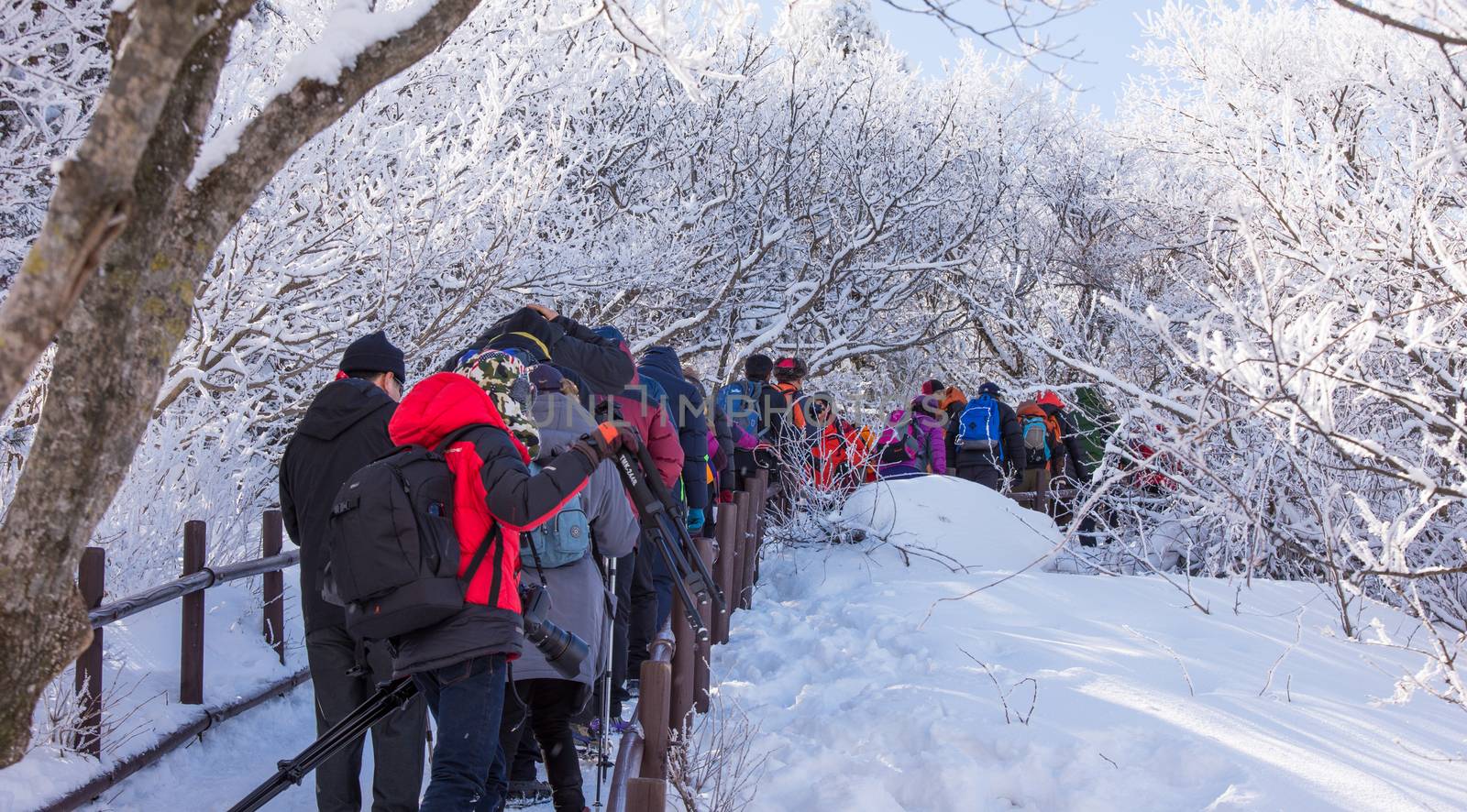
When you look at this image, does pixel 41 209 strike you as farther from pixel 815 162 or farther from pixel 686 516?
pixel 815 162

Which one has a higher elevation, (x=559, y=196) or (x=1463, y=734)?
(x=559, y=196)

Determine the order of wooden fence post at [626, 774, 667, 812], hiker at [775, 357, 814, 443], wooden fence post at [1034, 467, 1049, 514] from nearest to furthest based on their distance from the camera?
wooden fence post at [626, 774, 667, 812] < hiker at [775, 357, 814, 443] < wooden fence post at [1034, 467, 1049, 514]

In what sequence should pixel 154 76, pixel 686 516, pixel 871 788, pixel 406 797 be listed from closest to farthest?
pixel 154 76 < pixel 406 797 < pixel 871 788 < pixel 686 516

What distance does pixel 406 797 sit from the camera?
3.48 m

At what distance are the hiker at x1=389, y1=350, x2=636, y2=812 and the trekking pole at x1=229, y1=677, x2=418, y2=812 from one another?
105 millimetres

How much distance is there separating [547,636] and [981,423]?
7677mm

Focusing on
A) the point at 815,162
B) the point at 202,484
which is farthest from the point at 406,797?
the point at 815,162

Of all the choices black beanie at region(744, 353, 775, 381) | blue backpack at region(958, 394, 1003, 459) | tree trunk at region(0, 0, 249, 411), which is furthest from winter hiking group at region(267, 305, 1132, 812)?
blue backpack at region(958, 394, 1003, 459)

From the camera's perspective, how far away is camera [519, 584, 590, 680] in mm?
3340

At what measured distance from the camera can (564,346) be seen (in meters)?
5.10

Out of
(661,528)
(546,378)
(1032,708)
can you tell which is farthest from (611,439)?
(1032,708)

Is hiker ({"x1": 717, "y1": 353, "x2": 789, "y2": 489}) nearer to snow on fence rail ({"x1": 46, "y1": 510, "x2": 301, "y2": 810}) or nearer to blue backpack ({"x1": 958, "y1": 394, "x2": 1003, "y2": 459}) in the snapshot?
blue backpack ({"x1": 958, "y1": 394, "x2": 1003, "y2": 459})

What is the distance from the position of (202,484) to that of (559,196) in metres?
5.73

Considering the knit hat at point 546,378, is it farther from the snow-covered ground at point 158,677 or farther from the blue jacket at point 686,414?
the snow-covered ground at point 158,677
